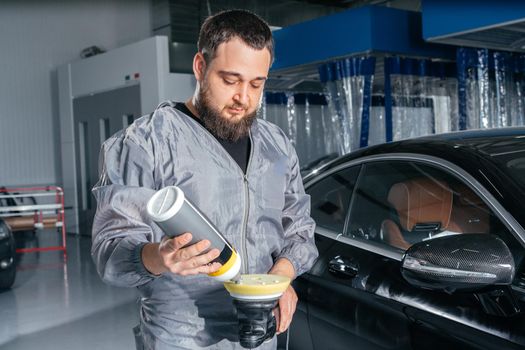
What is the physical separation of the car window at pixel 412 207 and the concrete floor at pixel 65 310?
98.6 inches

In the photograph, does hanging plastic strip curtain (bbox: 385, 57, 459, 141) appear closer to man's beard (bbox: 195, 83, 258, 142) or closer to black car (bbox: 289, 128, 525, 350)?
black car (bbox: 289, 128, 525, 350)

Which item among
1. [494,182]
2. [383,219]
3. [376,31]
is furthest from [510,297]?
[376,31]

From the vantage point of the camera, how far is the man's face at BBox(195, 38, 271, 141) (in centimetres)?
149

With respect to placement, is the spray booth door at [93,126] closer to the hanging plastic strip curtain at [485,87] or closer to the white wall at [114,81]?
the white wall at [114,81]

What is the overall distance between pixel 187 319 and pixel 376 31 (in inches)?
164

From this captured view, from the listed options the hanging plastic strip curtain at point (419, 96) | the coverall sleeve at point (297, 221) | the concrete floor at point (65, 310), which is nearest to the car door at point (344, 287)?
the coverall sleeve at point (297, 221)

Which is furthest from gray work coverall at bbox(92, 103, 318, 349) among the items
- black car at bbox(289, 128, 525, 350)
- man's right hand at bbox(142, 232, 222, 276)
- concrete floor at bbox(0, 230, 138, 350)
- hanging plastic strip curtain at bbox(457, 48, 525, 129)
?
hanging plastic strip curtain at bbox(457, 48, 525, 129)

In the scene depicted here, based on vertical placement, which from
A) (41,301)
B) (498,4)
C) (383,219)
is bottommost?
(41,301)

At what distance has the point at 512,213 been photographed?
5.63 feet

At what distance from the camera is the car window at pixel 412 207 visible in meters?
1.92

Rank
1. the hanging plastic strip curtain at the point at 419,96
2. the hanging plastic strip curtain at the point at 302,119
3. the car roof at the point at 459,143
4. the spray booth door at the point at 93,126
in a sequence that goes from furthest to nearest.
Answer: the spray booth door at the point at 93,126, the hanging plastic strip curtain at the point at 302,119, the hanging plastic strip curtain at the point at 419,96, the car roof at the point at 459,143

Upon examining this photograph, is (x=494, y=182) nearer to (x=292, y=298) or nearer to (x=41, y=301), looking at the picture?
(x=292, y=298)

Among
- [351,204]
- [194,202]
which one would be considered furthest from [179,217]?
[351,204]

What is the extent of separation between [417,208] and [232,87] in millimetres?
940
